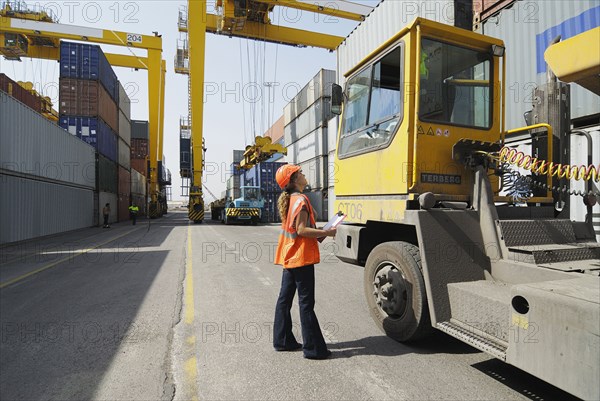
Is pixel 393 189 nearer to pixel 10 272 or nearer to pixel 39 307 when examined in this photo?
pixel 39 307

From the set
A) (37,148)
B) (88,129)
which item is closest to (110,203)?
(88,129)

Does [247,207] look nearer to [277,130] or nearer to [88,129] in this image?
[88,129]

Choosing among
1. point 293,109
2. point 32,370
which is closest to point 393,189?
point 32,370

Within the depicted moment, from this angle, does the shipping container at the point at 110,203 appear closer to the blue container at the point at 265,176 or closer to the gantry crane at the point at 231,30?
the gantry crane at the point at 231,30

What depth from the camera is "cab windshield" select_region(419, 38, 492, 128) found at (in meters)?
3.62

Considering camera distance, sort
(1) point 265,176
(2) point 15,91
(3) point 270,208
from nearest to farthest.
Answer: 1. (2) point 15,91
2. (1) point 265,176
3. (3) point 270,208

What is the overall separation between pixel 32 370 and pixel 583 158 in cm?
847

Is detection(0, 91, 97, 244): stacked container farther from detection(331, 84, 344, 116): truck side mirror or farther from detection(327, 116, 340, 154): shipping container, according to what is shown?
detection(327, 116, 340, 154): shipping container

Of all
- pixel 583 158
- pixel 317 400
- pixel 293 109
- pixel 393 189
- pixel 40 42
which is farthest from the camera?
pixel 293 109

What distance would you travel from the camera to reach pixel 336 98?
454cm

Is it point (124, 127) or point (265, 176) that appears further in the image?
point (124, 127)

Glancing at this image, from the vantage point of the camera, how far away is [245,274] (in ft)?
24.0

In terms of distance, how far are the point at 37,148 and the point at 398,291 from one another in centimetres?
1633

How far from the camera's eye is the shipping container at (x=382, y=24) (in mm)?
10633
